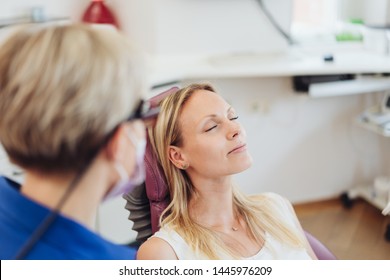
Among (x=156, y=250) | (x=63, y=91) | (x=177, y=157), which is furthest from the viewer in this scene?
(x=177, y=157)

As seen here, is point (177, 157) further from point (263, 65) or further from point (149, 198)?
point (263, 65)

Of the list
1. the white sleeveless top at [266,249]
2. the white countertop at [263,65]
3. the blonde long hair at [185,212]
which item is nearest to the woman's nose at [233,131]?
the blonde long hair at [185,212]

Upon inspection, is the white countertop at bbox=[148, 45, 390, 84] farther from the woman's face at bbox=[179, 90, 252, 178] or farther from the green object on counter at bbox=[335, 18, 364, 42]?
the woman's face at bbox=[179, 90, 252, 178]

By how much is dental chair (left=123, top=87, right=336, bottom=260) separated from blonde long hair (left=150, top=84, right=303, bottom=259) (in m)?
0.02

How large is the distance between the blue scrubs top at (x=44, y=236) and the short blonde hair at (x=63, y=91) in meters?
0.07

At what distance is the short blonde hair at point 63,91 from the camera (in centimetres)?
72

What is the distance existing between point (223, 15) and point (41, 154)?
6.21 ft

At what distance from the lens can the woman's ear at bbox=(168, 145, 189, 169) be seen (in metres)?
1.30

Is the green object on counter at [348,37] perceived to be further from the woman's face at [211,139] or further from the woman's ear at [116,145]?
the woman's ear at [116,145]

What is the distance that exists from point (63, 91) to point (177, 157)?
61 cm

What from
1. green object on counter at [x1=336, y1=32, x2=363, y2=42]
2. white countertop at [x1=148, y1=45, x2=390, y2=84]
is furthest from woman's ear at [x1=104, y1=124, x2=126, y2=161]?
green object on counter at [x1=336, y1=32, x2=363, y2=42]

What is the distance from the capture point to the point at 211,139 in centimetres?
128

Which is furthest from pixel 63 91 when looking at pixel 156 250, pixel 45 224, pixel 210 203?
pixel 210 203
